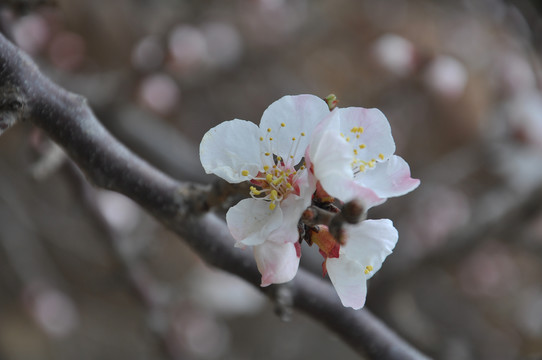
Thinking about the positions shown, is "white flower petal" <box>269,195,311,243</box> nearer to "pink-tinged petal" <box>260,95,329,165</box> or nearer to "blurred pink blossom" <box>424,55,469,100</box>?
"pink-tinged petal" <box>260,95,329,165</box>

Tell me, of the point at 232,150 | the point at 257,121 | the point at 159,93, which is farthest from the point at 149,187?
the point at 257,121

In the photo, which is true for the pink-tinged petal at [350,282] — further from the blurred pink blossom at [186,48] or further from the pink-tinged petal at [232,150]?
the blurred pink blossom at [186,48]

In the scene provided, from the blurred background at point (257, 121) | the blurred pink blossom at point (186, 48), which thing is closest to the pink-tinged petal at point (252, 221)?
the blurred background at point (257, 121)

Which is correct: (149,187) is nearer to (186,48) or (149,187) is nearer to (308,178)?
(308,178)

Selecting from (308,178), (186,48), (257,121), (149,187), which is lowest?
(257,121)

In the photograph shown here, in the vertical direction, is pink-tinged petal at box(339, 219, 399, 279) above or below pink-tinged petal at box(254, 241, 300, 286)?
above

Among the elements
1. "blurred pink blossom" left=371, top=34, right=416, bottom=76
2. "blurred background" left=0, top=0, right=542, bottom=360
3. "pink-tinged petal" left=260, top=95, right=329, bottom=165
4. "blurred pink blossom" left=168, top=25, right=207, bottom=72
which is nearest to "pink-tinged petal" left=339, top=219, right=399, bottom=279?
"pink-tinged petal" left=260, top=95, right=329, bottom=165
